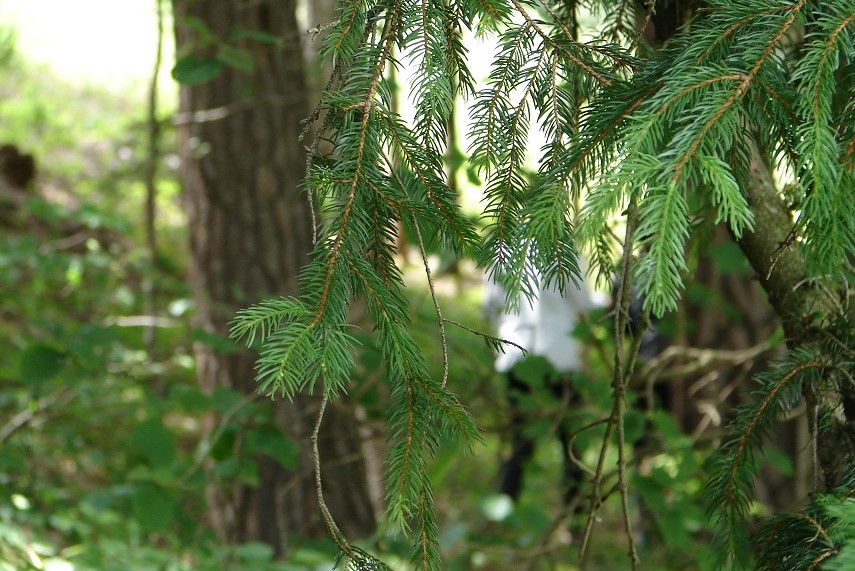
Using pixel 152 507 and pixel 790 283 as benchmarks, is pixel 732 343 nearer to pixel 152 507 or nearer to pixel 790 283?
pixel 152 507

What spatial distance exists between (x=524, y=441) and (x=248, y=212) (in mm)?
2065

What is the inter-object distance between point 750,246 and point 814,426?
0.27 m

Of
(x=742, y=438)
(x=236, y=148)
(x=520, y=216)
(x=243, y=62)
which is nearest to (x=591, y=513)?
(x=742, y=438)

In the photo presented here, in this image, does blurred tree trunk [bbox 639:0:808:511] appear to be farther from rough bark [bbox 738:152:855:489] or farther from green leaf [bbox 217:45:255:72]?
rough bark [bbox 738:152:855:489]

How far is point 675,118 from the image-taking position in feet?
2.94

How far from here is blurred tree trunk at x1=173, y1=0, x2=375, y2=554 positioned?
3.13 metres

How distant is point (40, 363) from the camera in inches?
105

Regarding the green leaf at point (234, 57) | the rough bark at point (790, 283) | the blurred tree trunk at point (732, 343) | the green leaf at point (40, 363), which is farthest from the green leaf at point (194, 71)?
the blurred tree trunk at point (732, 343)

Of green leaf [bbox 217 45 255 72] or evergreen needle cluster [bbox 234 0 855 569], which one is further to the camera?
green leaf [bbox 217 45 255 72]

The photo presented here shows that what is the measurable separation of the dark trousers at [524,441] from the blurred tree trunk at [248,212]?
672mm

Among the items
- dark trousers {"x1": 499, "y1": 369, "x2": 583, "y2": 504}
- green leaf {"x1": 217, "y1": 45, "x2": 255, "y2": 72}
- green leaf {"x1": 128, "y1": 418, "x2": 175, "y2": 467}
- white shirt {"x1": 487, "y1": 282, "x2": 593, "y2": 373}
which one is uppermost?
white shirt {"x1": 487, "y1": 282, "x2": 593, "y2": 373}

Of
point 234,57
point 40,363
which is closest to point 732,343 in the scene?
point 234,57

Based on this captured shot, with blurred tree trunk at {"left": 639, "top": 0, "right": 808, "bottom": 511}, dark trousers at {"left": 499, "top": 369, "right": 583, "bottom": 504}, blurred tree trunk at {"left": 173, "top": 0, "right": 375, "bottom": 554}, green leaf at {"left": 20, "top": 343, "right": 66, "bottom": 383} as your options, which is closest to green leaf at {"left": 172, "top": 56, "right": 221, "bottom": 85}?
blurred tree trunk at {"left": 173, "top": 0, "right": 375, "bottom": 554}

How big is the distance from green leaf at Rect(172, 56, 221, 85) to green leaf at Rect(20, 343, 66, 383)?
3.29ft
